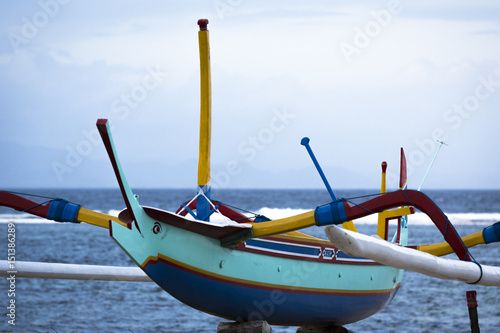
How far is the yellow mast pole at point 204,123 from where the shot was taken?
8.80 m

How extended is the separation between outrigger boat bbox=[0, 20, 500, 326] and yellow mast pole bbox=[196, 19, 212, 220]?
11 mm

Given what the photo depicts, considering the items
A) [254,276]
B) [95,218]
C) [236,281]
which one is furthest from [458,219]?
[95,218]

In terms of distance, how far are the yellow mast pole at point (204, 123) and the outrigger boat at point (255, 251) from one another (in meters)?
0.01

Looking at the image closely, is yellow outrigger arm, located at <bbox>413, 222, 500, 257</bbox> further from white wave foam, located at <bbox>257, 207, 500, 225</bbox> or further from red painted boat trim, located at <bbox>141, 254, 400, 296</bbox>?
white wave foam, located at <bbox>257, 207, 500, 225</bbox>

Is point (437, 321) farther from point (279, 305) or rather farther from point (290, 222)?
point (290, 222)

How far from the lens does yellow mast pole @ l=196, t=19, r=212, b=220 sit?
8797 mm

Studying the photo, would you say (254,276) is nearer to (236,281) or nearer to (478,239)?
(236,281)

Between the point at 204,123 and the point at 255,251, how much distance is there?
61.1 inches

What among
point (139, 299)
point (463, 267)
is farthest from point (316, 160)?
point (139, 299)

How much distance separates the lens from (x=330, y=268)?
9734 millimetres

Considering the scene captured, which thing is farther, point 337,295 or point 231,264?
point 337,295

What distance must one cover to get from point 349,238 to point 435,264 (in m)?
1.14

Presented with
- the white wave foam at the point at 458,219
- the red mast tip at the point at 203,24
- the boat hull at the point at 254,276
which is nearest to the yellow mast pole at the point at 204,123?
the red mast tip at the point at 203,24

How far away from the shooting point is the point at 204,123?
8969mm
